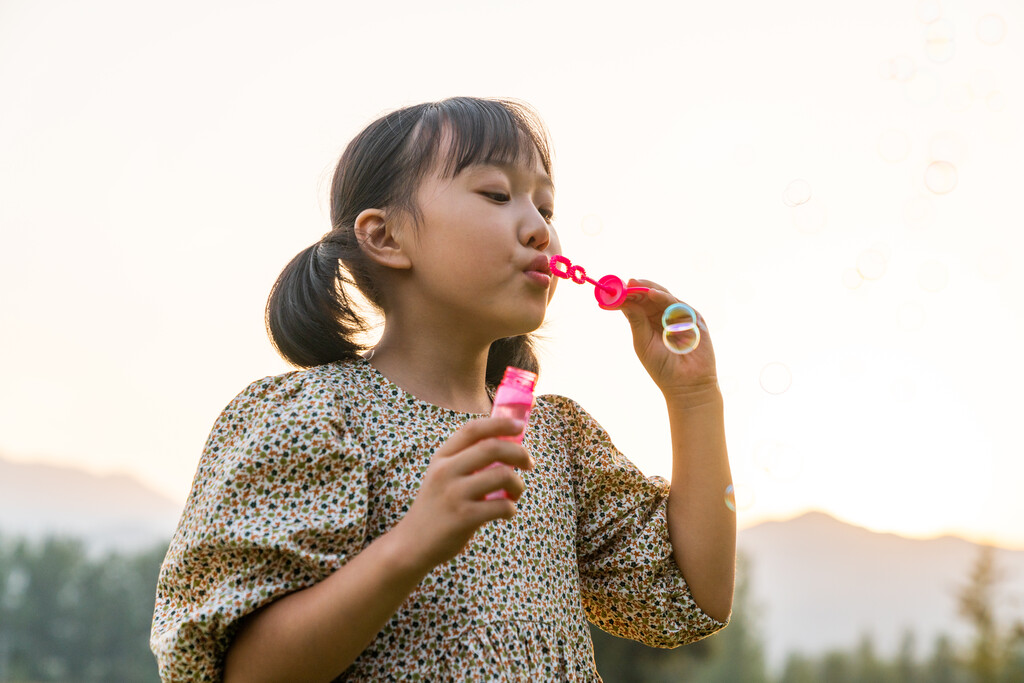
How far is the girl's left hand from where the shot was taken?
1.64m

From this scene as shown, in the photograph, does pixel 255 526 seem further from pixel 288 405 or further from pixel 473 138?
pixel 473 138

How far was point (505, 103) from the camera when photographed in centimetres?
176

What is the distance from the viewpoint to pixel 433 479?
1.13m

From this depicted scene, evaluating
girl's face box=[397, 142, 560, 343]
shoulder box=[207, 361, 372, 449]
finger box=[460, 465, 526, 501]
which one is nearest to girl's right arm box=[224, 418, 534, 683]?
finger box=[460, 465, 526, 501]

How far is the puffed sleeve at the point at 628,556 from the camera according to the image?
1569 millimetres

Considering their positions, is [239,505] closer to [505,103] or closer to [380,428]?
[380,428]

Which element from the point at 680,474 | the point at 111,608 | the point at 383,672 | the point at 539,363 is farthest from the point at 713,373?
the point at 111,608

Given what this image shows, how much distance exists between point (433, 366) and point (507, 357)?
0.33 metres

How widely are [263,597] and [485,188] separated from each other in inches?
28.0

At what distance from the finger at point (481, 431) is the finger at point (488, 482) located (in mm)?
39

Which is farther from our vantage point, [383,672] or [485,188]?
[485,188]

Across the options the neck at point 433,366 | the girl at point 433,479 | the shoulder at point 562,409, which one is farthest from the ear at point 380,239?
the shoulder at point 562,409

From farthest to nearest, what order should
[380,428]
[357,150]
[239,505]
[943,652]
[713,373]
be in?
[943,652], [357,150], [713,373], [380,428], [239,505]

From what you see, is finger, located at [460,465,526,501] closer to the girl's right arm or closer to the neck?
the girl's right arm
